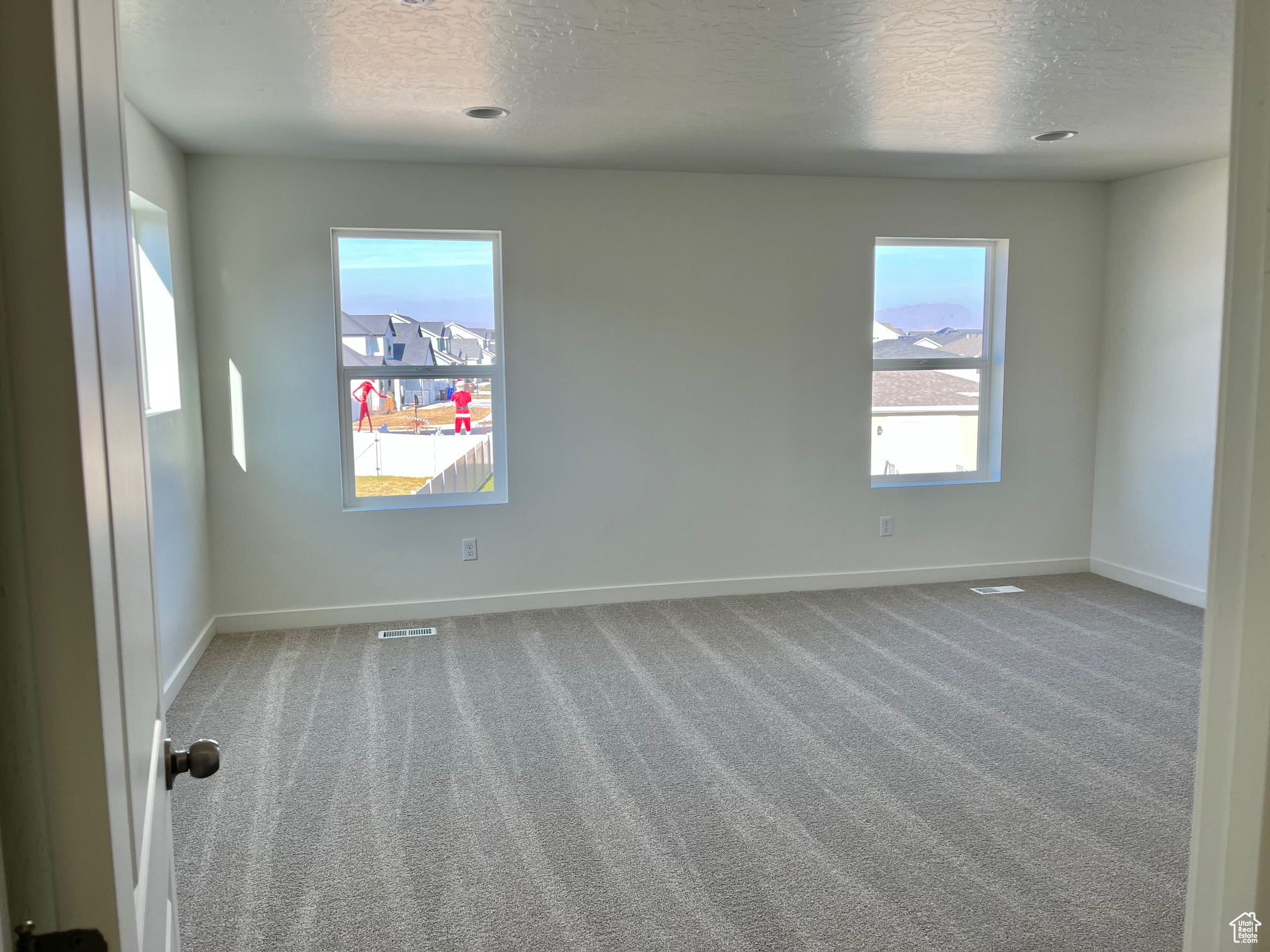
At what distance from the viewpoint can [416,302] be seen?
4805 millimetres

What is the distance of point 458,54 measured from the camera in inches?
116

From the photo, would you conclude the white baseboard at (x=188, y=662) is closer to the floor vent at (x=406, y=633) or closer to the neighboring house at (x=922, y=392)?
the floor vent at (x=406, y=633)

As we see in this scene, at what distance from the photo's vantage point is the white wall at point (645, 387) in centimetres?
456

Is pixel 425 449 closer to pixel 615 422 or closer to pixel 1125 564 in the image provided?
pixel 615 422

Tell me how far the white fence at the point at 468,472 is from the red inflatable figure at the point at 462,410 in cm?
12

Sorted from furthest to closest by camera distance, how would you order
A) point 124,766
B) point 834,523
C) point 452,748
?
point 834,523 → point 452,748 → point 124,766

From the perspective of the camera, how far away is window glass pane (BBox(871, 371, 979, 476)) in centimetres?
551

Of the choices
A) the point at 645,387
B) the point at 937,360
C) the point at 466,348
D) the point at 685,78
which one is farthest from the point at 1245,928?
the point at 937,360

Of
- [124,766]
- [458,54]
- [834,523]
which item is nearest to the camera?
[124,766]

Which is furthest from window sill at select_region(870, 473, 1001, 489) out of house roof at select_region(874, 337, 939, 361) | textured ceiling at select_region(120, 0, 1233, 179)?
textured ceiling at select_region(120, 0, 1233, 179)

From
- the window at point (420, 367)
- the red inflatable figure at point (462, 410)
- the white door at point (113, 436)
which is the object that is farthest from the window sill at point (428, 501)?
the white door at point (113, 436)

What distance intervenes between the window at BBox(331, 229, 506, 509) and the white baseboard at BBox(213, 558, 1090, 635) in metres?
0.56

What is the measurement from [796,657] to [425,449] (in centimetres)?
224

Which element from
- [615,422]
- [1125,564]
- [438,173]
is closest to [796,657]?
[615,422]
